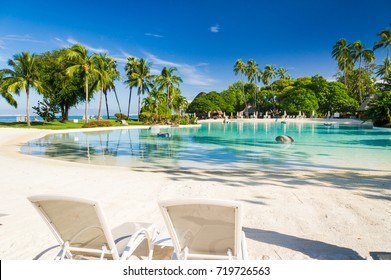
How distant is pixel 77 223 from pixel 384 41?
2265 inches

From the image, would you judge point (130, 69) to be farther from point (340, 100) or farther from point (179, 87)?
point (340, 100)

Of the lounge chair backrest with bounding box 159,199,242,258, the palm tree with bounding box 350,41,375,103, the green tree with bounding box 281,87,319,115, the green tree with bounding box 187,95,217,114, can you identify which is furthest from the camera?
the green tree with bounding box 187,95,217,114

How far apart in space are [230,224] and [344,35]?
6776 cm

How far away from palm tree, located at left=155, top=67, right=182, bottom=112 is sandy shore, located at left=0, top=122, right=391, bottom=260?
130 ft

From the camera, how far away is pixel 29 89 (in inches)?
1297

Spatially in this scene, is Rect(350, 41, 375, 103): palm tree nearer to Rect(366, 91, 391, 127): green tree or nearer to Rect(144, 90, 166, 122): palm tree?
Rect(366, 91, 391, 127): green tree

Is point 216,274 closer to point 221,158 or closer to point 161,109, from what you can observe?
point 221,158

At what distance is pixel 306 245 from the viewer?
3365 mm

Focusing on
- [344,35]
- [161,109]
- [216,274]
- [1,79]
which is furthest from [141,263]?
[344,35]

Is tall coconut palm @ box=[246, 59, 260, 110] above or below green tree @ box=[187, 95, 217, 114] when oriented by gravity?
above

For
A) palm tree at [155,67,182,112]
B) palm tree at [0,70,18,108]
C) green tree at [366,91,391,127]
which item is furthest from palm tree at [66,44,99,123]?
green tree at [366,91,391,127]

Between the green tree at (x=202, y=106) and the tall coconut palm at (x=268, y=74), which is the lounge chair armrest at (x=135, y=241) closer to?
the green tree at (x=202, y=106)

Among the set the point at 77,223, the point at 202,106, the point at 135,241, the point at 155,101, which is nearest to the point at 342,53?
the point at 202,106

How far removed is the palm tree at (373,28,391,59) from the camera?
45.1m
